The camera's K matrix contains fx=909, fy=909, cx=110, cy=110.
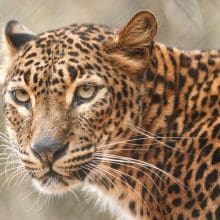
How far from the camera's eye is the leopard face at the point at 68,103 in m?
5.38

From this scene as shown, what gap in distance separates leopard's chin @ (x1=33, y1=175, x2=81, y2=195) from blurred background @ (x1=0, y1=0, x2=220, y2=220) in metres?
2.98

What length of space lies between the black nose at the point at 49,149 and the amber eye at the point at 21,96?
395mm

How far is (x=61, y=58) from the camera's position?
5.54m

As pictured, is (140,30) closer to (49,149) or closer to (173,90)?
(173,90)

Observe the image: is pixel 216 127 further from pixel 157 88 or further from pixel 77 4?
pixel 77 4

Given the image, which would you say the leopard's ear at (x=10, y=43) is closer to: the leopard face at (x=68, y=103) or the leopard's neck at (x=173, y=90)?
the leopard face at (x=68, y=103)

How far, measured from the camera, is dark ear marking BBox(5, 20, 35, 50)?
19.5ft

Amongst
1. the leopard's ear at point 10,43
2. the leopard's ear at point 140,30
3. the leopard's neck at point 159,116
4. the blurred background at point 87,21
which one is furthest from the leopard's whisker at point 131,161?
the blurred background at point 87,21

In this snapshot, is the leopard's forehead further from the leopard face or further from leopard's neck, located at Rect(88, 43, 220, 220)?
leopard's neck, located at Rect(88, 43, 220, 220)

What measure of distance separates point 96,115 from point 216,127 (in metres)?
0.74

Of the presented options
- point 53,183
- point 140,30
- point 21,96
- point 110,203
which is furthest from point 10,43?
point 110,203

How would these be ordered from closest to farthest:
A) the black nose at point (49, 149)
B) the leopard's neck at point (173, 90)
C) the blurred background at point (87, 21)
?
the black nose at point (49, 149) < the leopard's neck at point (173, 90) < the blurred background at point (87, 21)

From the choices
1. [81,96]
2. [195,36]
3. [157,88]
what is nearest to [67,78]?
[81,96]

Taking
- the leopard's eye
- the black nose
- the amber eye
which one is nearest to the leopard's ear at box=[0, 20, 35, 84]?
the amber eye
